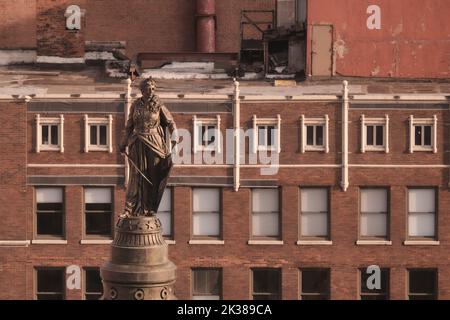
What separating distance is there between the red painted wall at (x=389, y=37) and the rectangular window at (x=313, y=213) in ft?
20.6

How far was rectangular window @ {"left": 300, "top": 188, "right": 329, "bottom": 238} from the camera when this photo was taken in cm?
4947

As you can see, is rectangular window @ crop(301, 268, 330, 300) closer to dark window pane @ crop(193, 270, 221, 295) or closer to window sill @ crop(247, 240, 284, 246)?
window sill @ crop(247, 240, 284, 246)

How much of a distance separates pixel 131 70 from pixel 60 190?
Answer: 6683mm

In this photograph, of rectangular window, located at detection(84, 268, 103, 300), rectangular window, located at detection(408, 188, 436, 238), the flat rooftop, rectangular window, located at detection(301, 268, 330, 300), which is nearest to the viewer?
rectangular window, located at detection(84, 268, 103, 300)

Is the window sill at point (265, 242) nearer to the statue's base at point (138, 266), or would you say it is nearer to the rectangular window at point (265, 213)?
the rectangular window at point (265, 213)

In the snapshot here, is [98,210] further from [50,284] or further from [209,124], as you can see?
[209,124]

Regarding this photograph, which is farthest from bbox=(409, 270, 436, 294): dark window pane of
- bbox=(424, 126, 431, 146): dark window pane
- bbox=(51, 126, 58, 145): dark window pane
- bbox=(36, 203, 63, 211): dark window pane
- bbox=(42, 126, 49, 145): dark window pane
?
bbox=(42, 126, 49, 145): dark window pane

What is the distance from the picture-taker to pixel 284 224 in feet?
162

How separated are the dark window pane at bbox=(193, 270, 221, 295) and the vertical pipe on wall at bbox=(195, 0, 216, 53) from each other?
1917cm

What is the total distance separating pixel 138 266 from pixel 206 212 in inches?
1073

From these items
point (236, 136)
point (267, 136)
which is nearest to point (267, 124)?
point (267, 136)

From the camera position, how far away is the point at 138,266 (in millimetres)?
22344

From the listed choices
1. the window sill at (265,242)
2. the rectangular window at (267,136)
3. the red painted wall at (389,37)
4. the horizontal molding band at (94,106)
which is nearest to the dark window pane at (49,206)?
the horizontal molding band at (94,106)

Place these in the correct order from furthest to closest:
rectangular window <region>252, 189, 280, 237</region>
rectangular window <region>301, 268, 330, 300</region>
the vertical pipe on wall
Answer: the vertical pipe on wall
rectangular window <region>252, 189, 280, 237</region>
rectangular window <region>301, 268, 330, 300</region>
